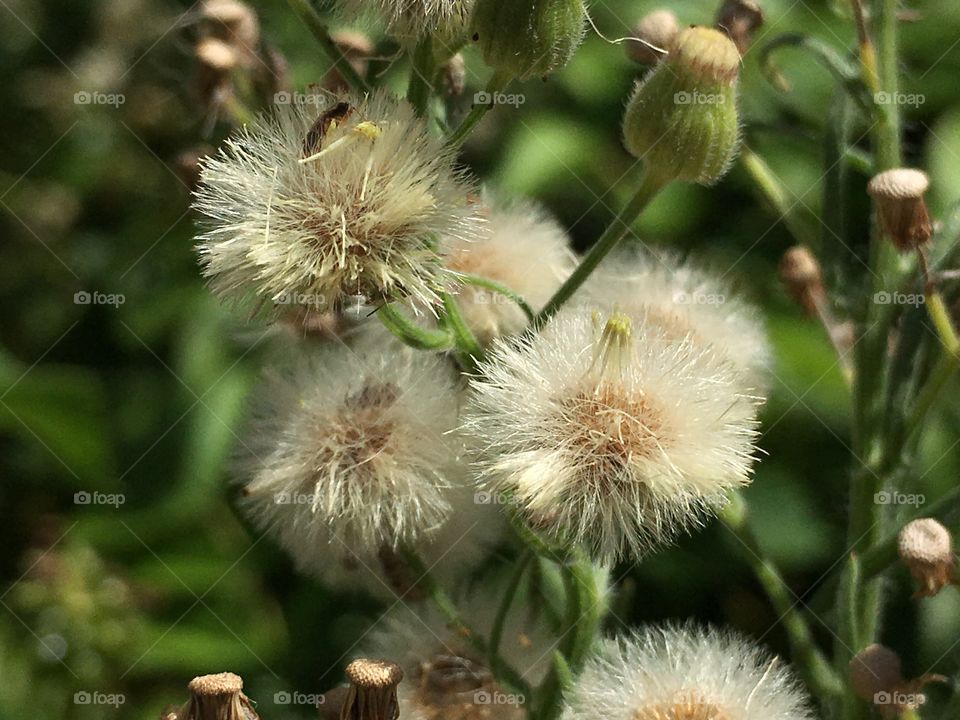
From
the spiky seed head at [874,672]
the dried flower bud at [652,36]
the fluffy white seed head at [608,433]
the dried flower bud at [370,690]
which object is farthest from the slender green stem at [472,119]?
the spiky seed head at [874,672]

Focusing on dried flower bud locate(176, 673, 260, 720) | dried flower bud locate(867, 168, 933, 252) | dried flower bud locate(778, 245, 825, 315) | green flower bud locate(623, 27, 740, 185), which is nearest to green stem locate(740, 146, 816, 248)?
dried flower bud locate(778, 245, 825, 315)

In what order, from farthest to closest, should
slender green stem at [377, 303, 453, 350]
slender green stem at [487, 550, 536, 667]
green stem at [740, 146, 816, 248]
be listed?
green stem at [740, 146, 816, 248]
slender green stem at [487, 550, 536, 667]
slender green stem at [377, 303, 453, 350]

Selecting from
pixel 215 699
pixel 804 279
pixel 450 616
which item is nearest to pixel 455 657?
→ pixel 450 616

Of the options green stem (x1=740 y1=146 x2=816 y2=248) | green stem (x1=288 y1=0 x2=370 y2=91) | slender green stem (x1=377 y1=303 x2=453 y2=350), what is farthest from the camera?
green stem (x1=740 y1=146 x2=816 y2=248)

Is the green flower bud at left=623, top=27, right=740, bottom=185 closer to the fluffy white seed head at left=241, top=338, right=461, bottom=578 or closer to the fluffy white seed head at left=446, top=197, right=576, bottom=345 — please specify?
the fluffy white seed head at left=446, top=197, right=576, bottom=345

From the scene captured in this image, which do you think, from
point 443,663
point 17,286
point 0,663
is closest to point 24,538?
point 0,663

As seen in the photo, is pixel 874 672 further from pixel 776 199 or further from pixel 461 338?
pixel 776 199

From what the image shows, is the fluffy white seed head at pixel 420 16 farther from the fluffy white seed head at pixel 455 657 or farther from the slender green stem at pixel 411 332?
the fluffy white seed head at pixel 455 657
